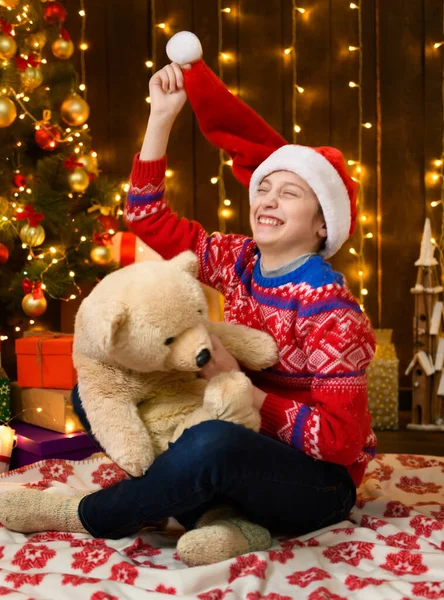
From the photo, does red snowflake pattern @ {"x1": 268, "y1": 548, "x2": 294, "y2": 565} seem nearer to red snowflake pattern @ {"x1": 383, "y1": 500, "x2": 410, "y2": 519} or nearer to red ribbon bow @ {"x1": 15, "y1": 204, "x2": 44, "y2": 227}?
red snowflake pattern @ {"x1": 383, "y1": 500, "x2": 410, "y2": 519}

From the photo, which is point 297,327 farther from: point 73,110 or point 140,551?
point 73,110

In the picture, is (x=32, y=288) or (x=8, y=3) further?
(x=32, y=288)

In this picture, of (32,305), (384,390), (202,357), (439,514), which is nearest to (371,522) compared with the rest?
(439,514)

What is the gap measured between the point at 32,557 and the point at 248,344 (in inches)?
21.9

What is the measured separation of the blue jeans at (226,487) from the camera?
121cm

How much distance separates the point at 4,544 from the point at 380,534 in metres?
0.73

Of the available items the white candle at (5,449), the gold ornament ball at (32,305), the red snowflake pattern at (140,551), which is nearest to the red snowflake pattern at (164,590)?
the red snowflake pattern at (140,551)

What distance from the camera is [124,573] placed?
122cm

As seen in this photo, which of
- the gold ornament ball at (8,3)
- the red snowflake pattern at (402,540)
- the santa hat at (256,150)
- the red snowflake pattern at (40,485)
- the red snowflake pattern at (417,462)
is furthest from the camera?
the gold ornament ball at (8,3)

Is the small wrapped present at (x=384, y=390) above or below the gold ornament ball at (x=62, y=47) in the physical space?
below

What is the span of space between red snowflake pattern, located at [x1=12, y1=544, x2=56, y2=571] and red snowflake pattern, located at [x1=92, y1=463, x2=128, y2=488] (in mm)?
431

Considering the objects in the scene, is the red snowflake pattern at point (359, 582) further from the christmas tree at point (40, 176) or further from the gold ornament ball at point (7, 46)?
the gold ornament ball at point (7, 46)

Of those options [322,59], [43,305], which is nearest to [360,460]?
[43,305]

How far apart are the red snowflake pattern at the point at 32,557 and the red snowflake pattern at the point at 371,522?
24.7 inches
